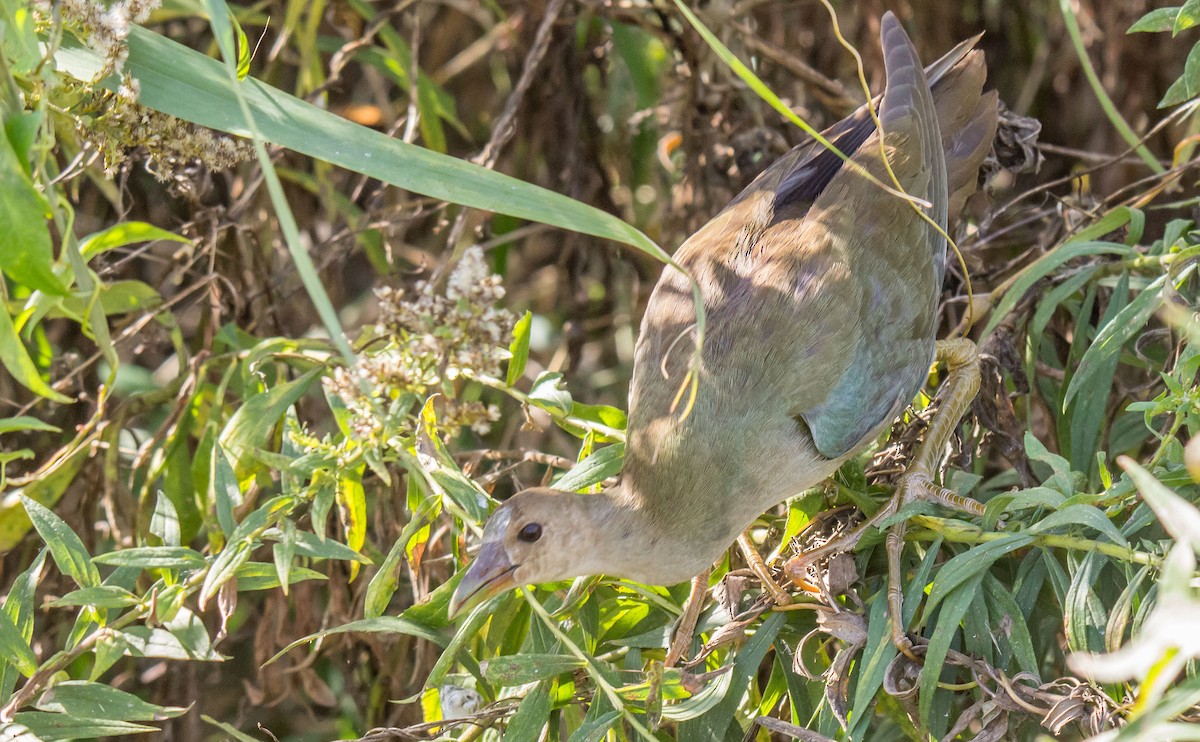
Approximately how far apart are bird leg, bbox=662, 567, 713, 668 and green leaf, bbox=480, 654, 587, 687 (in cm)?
24

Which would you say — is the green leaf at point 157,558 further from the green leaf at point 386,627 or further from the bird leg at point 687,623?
the bird leg at point 687,623

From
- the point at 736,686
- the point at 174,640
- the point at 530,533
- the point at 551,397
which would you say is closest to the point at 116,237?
the point at 174,640

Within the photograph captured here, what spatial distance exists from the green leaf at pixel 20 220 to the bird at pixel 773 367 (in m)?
0.87

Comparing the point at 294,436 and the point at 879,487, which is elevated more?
the point at 294,436

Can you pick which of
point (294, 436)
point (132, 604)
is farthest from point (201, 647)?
point (294, 436)

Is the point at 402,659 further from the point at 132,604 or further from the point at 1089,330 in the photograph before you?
the point at 1089,330

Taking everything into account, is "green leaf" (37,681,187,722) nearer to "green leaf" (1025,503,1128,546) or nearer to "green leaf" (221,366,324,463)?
"green leaf" (221,366,324,463)

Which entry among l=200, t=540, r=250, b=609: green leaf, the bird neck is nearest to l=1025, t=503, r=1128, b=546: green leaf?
the bird neck

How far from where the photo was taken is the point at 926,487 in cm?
214

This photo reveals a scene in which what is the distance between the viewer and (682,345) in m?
2.28

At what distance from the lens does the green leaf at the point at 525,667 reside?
5.98 feet

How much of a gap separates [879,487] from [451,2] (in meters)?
2.47

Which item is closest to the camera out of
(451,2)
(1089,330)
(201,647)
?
(201,647)

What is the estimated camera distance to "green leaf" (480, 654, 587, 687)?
1.82 m
